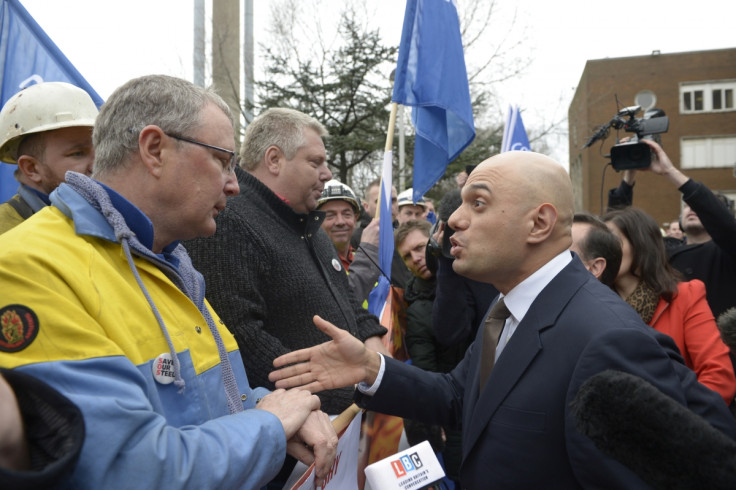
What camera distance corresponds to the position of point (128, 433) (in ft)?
4.28

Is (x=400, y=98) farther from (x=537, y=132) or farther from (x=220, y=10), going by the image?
(x=220, y=10)

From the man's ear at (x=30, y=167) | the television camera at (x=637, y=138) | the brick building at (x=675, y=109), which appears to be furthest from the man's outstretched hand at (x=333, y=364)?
the brick building at (x=675, y=109)

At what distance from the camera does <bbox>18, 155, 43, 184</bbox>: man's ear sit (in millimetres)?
2740

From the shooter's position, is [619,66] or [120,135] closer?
[120,135]

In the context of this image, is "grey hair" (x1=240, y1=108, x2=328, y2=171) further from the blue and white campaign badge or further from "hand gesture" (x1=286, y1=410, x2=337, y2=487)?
the blue and white campaign badge

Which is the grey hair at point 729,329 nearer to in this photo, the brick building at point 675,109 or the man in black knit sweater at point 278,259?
the man in black knit sweater at point 278,259

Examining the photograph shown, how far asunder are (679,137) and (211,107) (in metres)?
43.1

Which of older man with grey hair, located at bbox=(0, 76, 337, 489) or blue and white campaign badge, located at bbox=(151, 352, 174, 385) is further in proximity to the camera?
blue and white campaign badge, located at bbox=(151, 352, 174, 385)

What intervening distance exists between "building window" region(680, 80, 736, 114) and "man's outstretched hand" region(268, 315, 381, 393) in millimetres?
43295

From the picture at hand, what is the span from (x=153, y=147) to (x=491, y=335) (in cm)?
134

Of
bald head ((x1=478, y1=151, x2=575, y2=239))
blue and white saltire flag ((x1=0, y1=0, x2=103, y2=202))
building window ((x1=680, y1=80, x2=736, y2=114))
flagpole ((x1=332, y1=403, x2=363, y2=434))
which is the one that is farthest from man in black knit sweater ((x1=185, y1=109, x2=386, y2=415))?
building window ((x1=680, y1=80, x2=736, y2=114))

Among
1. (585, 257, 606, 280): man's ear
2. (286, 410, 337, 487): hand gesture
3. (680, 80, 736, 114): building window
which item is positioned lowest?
(286, 410, 337, 487): hand gesture

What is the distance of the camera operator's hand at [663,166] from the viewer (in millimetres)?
4311

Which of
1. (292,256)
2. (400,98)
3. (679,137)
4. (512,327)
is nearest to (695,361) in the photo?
(512,327)
